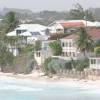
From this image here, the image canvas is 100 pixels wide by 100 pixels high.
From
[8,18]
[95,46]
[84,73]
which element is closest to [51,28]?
[8,18]

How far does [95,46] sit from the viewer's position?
5453 cm

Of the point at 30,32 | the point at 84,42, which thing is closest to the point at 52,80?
the point at 84,42

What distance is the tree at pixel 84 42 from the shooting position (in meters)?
52.2

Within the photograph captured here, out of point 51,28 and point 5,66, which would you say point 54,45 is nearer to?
point 5,66

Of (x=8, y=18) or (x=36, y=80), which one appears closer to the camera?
(x=36, y=80)

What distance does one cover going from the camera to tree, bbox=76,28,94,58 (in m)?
52.2

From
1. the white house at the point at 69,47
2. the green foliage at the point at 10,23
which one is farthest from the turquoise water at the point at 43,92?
the green foliage at the point at 10,23

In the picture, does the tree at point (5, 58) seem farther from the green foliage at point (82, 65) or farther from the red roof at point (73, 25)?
the red roof at point (73, 25)

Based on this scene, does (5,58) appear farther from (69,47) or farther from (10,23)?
(10,23)

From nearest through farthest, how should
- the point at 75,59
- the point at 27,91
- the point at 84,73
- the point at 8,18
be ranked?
1. the point at 27,91
2. the point at 84,73
3. the point at 75,59
4. the point at 8,18

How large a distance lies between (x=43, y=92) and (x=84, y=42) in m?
9.47

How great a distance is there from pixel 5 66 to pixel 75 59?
10548 millimetres

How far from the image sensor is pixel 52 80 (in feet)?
166

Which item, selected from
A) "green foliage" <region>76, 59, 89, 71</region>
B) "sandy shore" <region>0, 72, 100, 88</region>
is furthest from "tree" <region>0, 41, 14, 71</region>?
"green foliage" <region>76, 59, 89, 71</region>
